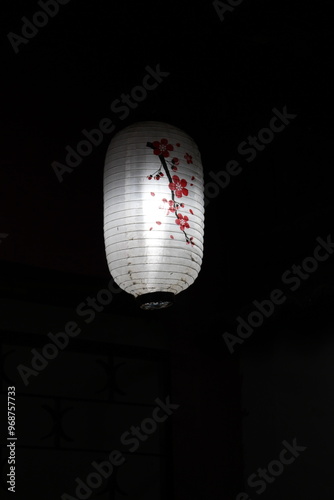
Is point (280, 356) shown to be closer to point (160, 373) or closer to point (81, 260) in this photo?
point (160, 373)

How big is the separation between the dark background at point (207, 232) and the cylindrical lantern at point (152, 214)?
1.53 feet

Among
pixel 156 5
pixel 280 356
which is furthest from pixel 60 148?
pixel 280 356

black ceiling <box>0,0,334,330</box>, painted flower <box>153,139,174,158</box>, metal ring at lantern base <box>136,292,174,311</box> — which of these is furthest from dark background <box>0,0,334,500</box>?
metal ring at lantern base <box>136,292,174,311</box>

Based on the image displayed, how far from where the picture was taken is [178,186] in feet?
14.1

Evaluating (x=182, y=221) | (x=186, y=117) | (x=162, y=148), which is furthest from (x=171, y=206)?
(x=186, y=117)

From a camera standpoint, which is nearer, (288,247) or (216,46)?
(216,46)

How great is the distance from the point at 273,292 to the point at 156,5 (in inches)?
91.2

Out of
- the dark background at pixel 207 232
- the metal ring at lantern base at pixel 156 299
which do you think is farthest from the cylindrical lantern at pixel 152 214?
the dark background at pixel 207 232

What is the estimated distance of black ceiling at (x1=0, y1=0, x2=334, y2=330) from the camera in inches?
199

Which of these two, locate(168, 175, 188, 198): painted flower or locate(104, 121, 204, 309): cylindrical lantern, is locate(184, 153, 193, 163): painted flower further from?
locate(168, 175, 188, 198): painted flower

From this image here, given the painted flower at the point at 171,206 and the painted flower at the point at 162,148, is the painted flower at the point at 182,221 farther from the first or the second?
the painted flower at the point at 162,148

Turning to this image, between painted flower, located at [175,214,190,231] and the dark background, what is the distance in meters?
0.86

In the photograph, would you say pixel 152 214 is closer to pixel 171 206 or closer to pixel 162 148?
pixel 171 206

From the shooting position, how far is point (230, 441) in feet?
19.0
